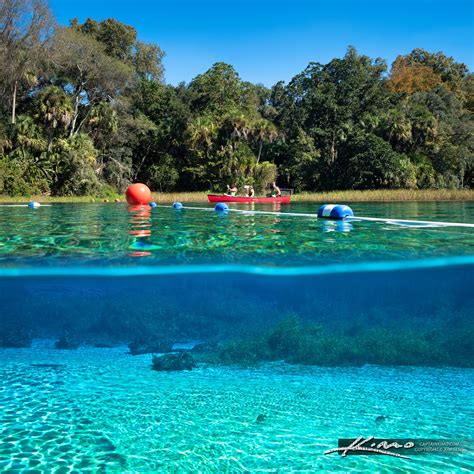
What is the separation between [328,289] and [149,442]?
5.92 m

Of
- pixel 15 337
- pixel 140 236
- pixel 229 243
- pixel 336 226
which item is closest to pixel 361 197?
pixel 336 226

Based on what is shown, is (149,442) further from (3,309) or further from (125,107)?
(125,107)

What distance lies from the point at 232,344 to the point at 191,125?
3499cm

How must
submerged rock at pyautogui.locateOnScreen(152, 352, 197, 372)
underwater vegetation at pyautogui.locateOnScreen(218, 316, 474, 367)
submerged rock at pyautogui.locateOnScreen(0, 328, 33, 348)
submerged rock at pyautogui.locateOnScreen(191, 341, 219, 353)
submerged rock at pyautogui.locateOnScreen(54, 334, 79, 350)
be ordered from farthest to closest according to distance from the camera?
1. submerged rock at pyautogui.locateOnScreen(0, 328, 33, 348)
2. submerged rock at pyautogui.locateOnScreen(54, 334, 79, 350)
3. submerged rock at pyautogui.locateOnScreen(191, 341, 219, 353)
4. underwater vegetation at pyautogui.locateOnScreen(218, 316, 474, 367)
5. submerged rock at pyautogui.locateOnScreen(152, 352, 197, 372)

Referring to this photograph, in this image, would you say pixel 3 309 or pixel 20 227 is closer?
pixel 3 309

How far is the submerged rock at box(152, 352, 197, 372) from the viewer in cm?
629

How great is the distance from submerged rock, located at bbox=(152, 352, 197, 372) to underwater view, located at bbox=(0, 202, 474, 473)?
0.03 metres

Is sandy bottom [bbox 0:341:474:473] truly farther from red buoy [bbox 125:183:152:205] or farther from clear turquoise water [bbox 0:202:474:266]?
red buoy [bbox 125:183:152:205]

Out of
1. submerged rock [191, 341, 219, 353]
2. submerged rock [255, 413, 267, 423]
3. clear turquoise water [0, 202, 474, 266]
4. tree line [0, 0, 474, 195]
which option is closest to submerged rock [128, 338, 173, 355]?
submerged rock [191, 341, 219, 353]

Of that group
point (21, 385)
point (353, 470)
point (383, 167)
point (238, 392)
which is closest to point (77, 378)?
point (21, 385)

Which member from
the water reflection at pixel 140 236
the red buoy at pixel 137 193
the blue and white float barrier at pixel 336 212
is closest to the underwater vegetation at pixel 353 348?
the water reflection at pixel 140 236

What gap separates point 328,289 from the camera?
372 inches

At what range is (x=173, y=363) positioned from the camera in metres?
6.39

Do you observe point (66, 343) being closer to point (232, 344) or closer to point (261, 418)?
point (232, 344)
